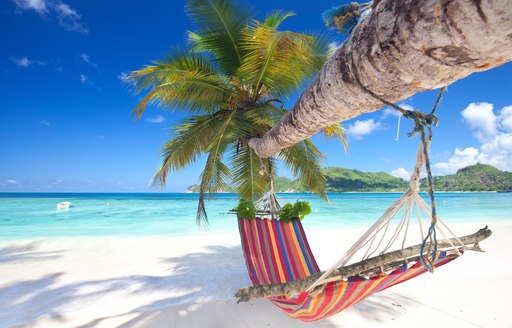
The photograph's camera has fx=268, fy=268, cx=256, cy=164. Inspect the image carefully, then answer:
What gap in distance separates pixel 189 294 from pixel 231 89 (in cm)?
257

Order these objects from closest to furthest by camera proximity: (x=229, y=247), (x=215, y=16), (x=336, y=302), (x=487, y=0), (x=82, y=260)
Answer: (x=487, y=0) < (x=336, y=302) < (x=215, y=16) < (x=82, y=260) < (x=229, y=247)

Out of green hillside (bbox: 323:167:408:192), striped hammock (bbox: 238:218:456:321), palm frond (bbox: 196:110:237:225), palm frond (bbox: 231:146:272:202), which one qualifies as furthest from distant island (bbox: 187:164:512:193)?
striped hammock (bbox: 238:218:456:321)

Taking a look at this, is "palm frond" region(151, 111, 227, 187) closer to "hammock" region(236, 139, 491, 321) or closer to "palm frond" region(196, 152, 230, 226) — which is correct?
"palm frond" region(196, 152, 230, 226)

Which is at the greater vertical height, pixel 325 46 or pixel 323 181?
pixel 325 46

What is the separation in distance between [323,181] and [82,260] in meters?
3.57

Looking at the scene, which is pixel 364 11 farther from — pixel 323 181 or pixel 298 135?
pixel 323 181

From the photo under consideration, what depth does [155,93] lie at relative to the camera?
313 centimetres

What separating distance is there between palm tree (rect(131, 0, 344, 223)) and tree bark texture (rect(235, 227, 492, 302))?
87.7 inches

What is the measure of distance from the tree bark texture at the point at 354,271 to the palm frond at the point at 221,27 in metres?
3.26

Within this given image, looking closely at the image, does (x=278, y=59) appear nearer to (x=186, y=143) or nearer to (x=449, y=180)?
(x=186, y=143)

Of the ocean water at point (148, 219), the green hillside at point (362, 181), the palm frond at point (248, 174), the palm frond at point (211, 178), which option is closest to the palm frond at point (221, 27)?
the palm frond at point (248, 174)

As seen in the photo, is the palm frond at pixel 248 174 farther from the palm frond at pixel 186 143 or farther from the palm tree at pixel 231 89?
the palm frond at pixel 186 143

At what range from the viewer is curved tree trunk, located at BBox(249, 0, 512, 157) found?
19.8 inches

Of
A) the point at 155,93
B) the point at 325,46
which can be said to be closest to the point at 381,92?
the point at 325,46
